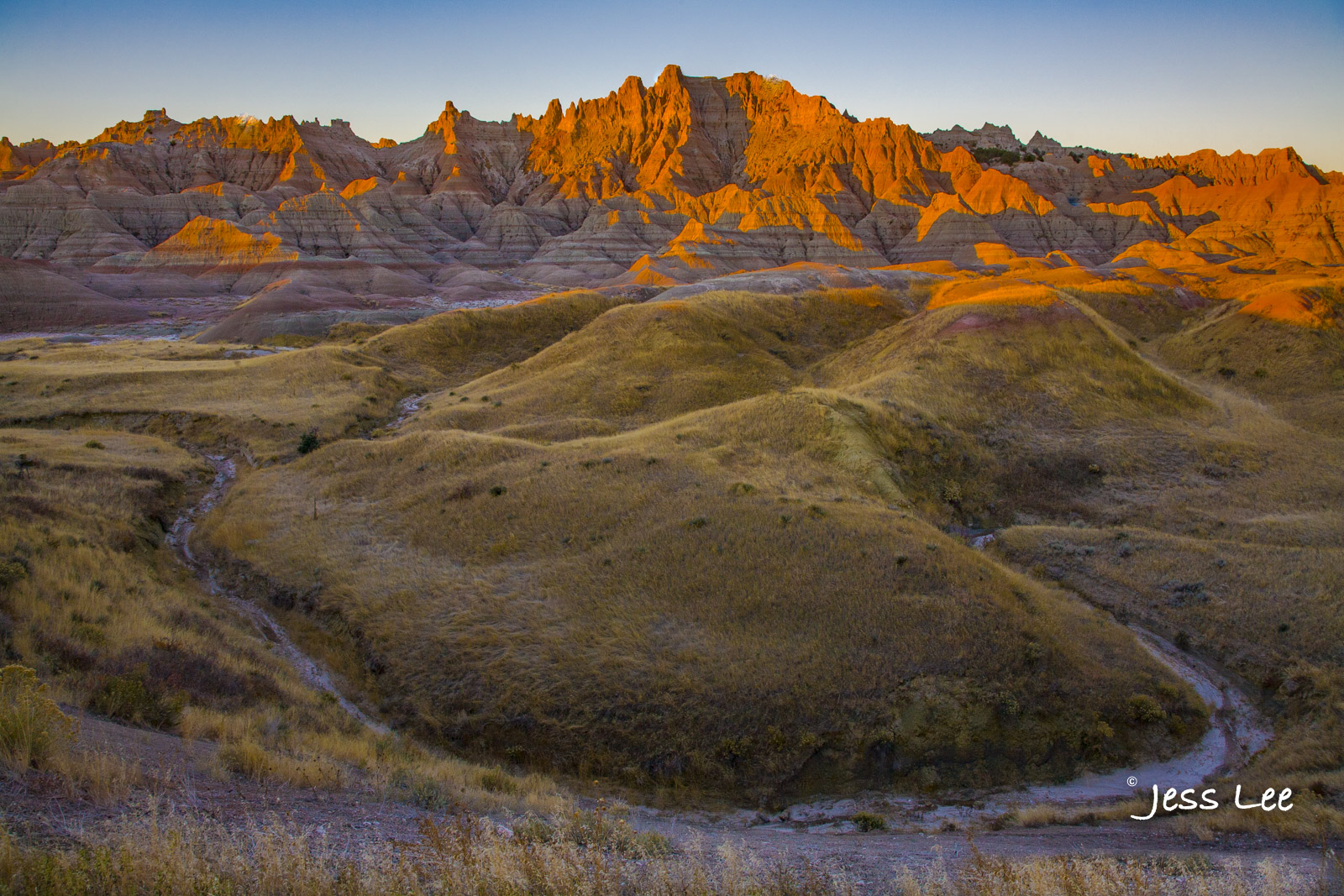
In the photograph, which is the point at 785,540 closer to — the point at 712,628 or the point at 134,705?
the point at 712,628

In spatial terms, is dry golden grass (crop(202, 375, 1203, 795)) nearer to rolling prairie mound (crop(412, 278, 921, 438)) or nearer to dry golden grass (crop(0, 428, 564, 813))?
dry golden grass (crop(0, 428, 564, 813))

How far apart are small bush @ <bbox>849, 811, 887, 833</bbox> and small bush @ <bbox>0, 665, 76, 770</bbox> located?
12.8 meters

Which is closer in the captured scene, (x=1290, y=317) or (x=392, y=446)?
(x=392, y=446)

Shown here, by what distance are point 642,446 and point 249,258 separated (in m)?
151

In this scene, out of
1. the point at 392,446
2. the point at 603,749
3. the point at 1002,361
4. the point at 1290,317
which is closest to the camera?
the point at 603,749

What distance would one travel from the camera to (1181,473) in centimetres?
3356

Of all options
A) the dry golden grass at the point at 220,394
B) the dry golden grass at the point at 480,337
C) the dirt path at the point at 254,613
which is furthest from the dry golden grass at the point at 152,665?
the dry golden grass at the point at 480,337

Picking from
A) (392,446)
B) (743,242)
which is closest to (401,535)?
(392,446)

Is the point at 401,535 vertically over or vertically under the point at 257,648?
over

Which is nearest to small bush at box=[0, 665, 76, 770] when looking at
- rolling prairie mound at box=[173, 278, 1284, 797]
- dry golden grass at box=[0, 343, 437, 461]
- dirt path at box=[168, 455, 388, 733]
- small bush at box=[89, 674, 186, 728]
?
small bush at box=[89, 674, 186, 728]

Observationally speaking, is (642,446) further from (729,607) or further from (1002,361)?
(1002,361)

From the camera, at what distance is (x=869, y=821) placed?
45.8 feet
